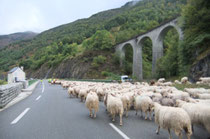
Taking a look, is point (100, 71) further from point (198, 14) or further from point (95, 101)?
point (95, 101)

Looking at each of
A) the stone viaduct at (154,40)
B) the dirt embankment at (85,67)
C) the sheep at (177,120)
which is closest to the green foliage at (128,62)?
the dirt embankment at (85,67)

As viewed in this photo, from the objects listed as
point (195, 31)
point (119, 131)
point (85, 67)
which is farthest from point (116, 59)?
point (119, 131)

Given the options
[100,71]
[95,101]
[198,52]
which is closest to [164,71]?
[198,52]

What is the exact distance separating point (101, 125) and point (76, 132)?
1049mm

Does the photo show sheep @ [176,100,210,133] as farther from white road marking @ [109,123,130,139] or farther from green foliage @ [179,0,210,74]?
green foliage @ [179,0,210,74]

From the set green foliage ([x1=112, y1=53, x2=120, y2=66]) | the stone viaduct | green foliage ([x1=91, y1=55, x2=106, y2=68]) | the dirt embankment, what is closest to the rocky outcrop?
the stone viaduct

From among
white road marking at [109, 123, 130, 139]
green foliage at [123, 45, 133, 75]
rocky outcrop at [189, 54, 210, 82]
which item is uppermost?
green foliage at [123, 45, 133, 75]

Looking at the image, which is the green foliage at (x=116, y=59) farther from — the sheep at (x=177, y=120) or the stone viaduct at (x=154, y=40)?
the sheep at (x=177, y=120)

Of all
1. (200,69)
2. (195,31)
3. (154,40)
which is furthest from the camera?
(154,40)

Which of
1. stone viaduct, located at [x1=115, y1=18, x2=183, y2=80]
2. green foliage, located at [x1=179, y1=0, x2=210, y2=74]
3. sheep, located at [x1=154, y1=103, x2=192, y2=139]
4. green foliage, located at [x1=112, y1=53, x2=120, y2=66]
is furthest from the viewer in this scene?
green foliage, located at [x1=112, y1=53, x2=120, y2=66]

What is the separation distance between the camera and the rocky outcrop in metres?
21.0

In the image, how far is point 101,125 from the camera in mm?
5773

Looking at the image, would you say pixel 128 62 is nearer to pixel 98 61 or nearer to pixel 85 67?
pixel 98 61

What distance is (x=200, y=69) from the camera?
22469 mm
